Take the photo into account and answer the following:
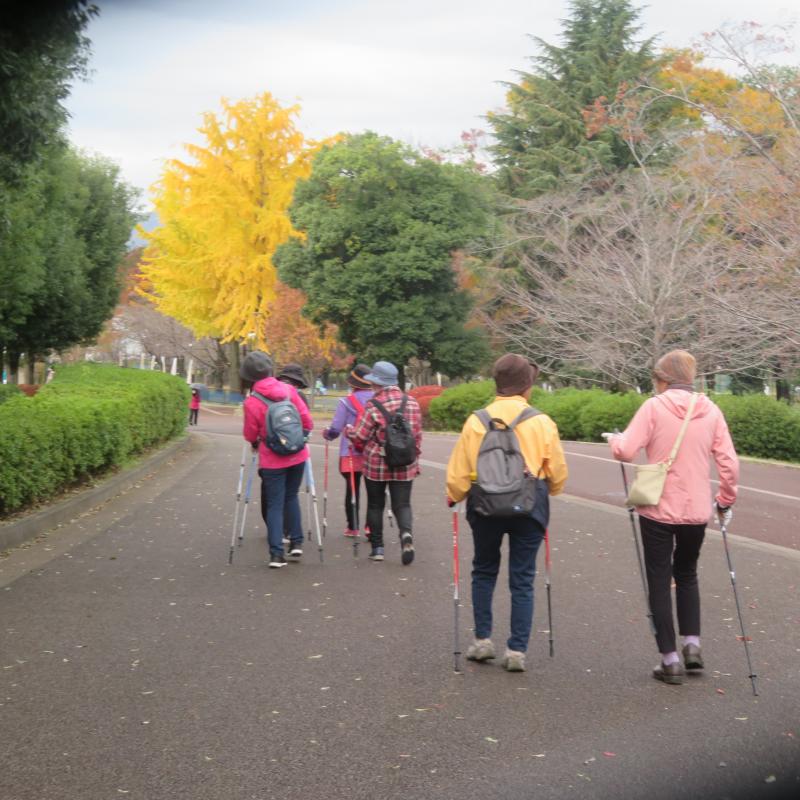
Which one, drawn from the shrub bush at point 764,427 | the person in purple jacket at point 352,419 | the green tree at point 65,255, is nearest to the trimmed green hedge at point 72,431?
the person in purple jacket at point 352,419

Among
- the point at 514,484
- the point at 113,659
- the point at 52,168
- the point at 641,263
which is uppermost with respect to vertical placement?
the point at 52,168

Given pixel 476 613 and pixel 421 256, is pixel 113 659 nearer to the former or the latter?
pixel 476 613

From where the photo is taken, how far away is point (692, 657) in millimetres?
5555

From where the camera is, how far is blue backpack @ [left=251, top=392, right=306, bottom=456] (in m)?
8.76

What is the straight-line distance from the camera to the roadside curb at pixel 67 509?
9.77 m

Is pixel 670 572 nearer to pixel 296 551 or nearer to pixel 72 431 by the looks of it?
pixel 296 551

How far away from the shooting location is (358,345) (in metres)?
44.3

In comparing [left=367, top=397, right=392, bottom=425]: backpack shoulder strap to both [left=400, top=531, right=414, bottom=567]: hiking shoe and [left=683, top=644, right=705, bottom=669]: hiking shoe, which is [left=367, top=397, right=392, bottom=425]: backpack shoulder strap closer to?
[left=400, top=531, right=414, bottom=567]: hiking shoe

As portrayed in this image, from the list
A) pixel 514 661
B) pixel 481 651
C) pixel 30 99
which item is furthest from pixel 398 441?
pixel 30 99

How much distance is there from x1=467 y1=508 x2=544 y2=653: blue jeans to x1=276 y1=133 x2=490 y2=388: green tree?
35.5 metres

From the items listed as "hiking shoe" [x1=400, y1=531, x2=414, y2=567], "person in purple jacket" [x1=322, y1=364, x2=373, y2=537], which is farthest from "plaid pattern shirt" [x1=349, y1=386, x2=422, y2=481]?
"hiking shoe" [x1=400, y1=531, x2=414, y2=567]

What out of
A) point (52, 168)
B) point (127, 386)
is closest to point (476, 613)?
point (127, 386)

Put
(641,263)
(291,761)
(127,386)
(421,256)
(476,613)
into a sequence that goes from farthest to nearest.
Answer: (421,256)
(641,263)
(127,386)
(476,613)
(291,761)

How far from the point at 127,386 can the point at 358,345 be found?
24.5m
